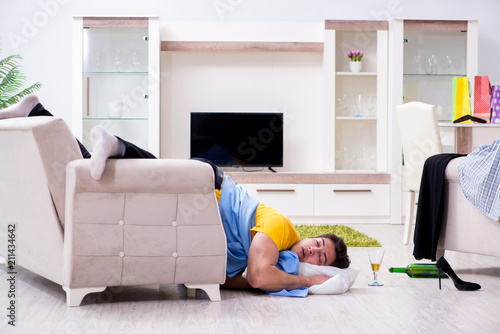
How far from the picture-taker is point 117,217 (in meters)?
2.55

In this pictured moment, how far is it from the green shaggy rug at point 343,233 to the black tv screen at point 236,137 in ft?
3.11

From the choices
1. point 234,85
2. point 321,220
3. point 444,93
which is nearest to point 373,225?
point 321,220

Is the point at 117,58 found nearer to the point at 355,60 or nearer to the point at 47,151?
the point at 355,60

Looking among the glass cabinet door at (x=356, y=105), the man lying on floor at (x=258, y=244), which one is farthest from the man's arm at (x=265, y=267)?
the glass cabinet door at (x=356, y=105)

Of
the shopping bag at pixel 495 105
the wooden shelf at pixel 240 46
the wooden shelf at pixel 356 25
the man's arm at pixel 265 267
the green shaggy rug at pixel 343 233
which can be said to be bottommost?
the green shaggy rug at pixel 343 233

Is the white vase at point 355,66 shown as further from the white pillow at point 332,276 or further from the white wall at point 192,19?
the white pillow at point 332,276

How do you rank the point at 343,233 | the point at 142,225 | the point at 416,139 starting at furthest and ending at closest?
the point at 343,233 → the point at 416,139 → the point at 142,225

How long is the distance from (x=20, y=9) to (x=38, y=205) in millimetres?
4025

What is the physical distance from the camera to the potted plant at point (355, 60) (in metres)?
5.95

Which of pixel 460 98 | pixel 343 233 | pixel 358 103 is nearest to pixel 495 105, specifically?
pixel 460 98

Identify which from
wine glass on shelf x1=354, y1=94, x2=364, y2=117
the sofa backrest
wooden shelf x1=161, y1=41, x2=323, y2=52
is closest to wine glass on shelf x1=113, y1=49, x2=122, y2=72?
wooden shelf x1=161, y1=41, x2=323, y2=52

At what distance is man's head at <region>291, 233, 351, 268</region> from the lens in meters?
2.86

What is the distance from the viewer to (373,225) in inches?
224

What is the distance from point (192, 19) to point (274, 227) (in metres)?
3.80
